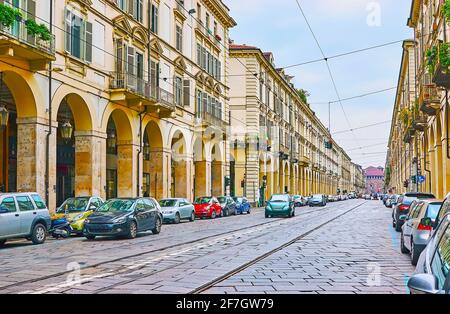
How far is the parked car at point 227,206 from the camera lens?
1581 inches

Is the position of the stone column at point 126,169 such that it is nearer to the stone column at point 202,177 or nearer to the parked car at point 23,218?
the stone column at point 202,177

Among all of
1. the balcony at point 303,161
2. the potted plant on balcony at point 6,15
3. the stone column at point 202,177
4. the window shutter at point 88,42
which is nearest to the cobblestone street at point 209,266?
the potted plant on balcony at point 6,15

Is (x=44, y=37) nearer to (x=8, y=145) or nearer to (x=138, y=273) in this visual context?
(x=8, y=145)

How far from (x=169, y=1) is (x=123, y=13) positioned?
7474 mm

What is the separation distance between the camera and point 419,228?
11.4 meters

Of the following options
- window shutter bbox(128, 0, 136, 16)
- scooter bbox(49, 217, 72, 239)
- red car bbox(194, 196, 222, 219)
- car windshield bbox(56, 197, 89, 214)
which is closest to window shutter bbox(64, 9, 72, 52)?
window shutter bbox(128, 0, 136, 16)

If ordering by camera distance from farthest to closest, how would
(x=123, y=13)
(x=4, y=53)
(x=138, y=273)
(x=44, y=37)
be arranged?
(x=123, y=13) < (x=44, y=37) < (x=4, y=53) < (x=138, y=273)

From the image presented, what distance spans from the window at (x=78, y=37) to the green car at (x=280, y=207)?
14.5m

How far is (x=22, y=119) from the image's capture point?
22.9 meters

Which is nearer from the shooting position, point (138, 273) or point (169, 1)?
point (138, 273)
